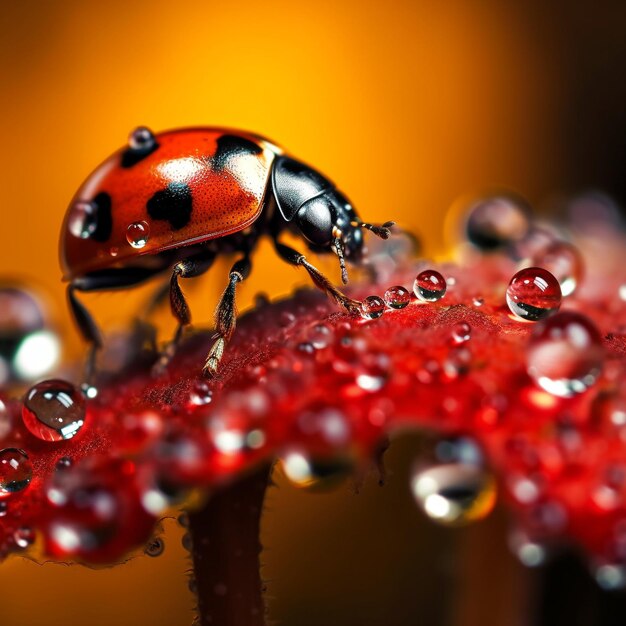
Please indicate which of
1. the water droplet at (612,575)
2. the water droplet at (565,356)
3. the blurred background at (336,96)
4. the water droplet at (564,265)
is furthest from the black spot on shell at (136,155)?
the blurred background at (336,96)

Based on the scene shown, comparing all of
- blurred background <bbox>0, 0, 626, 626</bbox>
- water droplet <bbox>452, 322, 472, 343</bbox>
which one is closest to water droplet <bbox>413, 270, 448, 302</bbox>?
water droplet <bbox>452, 322, 472, 343</bbox>

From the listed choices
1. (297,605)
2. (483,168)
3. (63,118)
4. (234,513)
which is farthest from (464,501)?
(483,168)

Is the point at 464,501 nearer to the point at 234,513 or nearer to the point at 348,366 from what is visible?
the point at 348,366

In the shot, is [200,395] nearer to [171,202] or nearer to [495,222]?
[171,202]

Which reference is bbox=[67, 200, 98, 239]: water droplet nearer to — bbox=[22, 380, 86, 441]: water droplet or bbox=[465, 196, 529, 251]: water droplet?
bbox=[22, 380, 86, 441]: water droplet

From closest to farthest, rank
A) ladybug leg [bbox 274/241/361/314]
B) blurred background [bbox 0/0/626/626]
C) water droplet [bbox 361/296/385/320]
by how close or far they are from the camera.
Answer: water droplet [bbox 361/296/385/320] < ladybug leg [bbox 274/241/361/314] < blurred background [bbox 0/0/626/626]

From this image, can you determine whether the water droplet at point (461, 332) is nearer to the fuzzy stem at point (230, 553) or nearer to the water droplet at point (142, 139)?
the fuzzy stem at point (230, 553)
